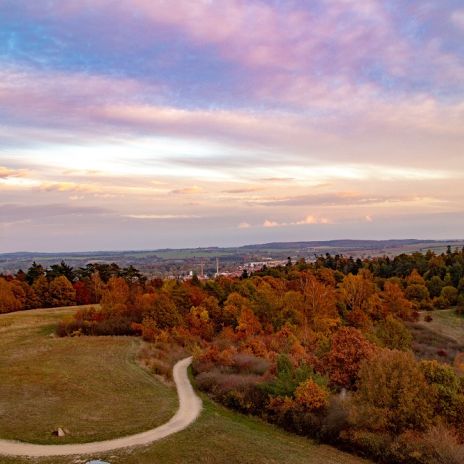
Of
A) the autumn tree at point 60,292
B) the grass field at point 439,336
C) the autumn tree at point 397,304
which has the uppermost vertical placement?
the autumn tree at point 60,292

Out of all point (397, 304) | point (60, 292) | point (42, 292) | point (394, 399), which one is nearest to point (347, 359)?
point (394, 399)

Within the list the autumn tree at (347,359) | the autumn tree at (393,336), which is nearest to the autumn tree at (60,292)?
the autumn tree at (393,336)

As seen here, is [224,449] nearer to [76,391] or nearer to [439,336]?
[76,391]

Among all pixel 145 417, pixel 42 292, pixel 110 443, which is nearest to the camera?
pixel 110 443

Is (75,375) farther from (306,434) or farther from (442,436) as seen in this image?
(442,436)

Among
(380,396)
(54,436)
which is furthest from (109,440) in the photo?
(380,396)

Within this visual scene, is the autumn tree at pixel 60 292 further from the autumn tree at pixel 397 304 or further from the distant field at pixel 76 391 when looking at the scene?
the autumn tree at pixel 397 304

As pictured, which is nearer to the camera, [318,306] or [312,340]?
[312,340]
